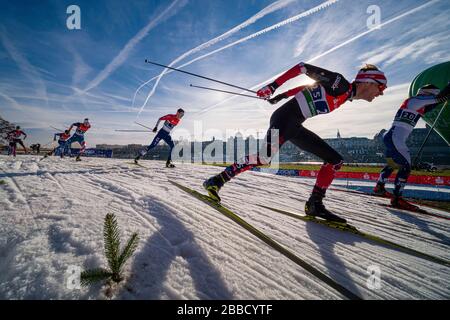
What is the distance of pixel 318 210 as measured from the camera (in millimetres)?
3008

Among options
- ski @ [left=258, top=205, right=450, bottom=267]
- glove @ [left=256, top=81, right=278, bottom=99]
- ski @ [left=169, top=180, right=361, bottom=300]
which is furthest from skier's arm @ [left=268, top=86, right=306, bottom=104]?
ski @ [left=169, top=180, right=361, bottom=300]

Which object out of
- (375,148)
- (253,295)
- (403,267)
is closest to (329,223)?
(403,267)

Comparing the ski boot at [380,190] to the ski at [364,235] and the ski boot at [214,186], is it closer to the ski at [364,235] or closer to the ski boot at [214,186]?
the ski at [364,235]

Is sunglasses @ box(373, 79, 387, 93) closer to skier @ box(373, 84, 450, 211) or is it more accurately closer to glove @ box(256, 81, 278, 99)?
glove @ box(256, 81, 278, 99)

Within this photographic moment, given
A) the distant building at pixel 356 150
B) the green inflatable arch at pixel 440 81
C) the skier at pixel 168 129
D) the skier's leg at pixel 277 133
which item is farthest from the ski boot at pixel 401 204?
the distant building at pixel 356 150

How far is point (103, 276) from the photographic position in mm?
1094

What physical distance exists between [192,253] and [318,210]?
2.14 meters

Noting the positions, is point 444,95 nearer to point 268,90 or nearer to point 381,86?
Result: point 381,86

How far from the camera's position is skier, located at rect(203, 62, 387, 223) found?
288 cm

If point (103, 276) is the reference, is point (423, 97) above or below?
above

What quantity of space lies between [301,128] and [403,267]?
2.05m

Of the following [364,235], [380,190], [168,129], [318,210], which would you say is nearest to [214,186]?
[318,210]
